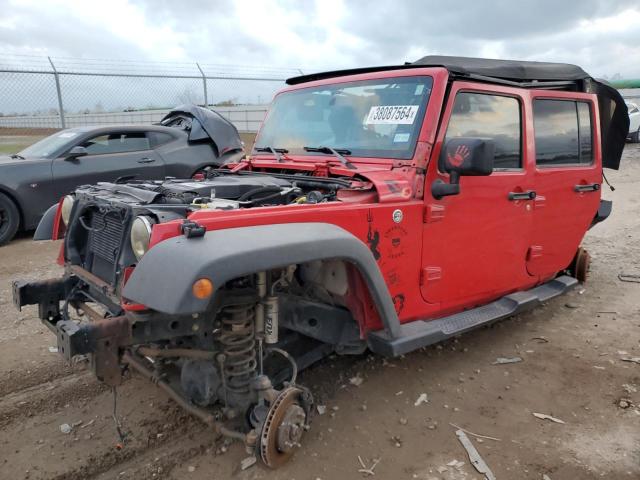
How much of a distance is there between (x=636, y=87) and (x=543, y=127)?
30.3 metres

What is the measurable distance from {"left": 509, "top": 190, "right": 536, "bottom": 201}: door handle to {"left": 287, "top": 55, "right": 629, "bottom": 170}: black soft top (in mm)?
799

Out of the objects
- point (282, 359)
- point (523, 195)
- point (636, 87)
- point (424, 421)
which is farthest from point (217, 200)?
point (636, 87)

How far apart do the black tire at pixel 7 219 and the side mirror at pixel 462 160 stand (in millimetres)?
6256

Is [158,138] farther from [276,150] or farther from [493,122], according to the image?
[493,122]

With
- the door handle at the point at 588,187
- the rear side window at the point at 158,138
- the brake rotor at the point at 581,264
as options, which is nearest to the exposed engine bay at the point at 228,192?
the door handle at the point at 588,187

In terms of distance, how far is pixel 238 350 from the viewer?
2723 mm

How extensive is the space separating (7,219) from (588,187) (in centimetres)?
707

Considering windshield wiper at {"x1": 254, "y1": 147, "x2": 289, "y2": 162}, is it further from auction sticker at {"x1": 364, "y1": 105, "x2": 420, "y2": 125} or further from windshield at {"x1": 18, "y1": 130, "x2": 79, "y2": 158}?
windshield at {"x1": 18, "y1": 130, "x2": 79, "y2": 158}

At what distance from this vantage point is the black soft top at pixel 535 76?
358 centimetres

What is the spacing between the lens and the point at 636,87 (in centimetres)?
2886

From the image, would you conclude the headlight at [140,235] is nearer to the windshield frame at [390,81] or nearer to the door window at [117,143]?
the windshield frame at [390,81]

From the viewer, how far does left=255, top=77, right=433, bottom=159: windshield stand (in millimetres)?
3324

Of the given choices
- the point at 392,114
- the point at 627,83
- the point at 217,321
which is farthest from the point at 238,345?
the point at 627,83

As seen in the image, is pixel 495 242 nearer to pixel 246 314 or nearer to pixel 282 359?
pixel 282 359
